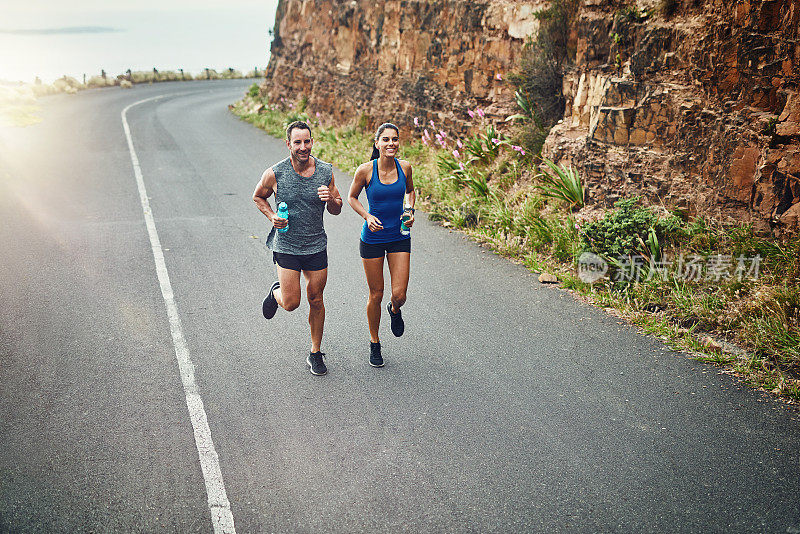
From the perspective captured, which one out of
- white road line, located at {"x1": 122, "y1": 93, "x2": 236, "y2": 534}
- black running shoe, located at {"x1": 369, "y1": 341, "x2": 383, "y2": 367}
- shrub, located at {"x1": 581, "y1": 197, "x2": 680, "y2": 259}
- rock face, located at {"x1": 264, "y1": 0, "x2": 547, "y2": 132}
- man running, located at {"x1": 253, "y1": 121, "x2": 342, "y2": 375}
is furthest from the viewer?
rock face, located at {"x1": 264, "y1": 0, "x2": 547, "y2": 132}

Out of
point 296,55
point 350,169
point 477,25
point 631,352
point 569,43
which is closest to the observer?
point 631,352

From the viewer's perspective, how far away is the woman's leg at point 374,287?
5.95 m

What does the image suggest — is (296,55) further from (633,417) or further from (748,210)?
(633,417)

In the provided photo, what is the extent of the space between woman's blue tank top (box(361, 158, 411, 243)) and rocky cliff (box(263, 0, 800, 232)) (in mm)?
4449

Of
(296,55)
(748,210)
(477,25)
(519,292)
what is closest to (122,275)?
(519,292)

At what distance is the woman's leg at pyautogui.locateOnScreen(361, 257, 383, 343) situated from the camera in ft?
19.5

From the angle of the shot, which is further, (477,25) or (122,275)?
(477,25)

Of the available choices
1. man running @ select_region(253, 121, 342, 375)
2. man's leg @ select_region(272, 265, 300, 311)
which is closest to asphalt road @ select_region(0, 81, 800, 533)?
man's leg @ select_region(272, 265, 300, 311)

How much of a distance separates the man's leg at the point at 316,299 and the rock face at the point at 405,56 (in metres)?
8.20

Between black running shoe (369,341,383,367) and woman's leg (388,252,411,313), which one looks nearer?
woman's leg (388,252,411,313)

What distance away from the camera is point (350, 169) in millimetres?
16047

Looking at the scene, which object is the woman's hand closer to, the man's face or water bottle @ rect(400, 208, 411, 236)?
water bottle @ rect(400, 208, 411, 236)

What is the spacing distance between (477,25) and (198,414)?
11202 millimetres

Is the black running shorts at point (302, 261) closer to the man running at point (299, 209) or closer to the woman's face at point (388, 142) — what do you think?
the man running at point (299, 209)
